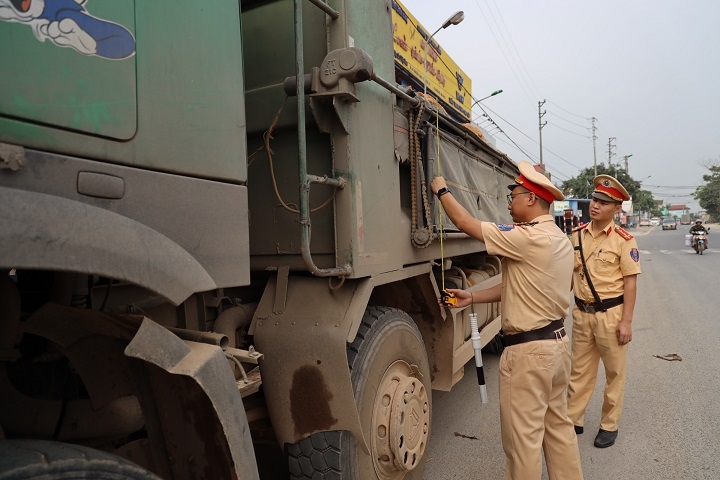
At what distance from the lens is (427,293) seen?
127 inches

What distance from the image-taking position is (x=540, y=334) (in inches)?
102

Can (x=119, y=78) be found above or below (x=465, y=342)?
above

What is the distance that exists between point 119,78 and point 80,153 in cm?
23

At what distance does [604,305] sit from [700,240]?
63.9 feet

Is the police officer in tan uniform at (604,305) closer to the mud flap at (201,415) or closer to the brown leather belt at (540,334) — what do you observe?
the brown leather belt at (540,334)

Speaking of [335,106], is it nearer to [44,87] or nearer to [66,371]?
[44,87]

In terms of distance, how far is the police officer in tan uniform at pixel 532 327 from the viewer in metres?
2.53

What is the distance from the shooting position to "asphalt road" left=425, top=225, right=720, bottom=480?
130 inches

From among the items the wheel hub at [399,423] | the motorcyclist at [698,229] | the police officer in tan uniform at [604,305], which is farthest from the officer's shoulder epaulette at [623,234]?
the motorcyclist at [698,229]

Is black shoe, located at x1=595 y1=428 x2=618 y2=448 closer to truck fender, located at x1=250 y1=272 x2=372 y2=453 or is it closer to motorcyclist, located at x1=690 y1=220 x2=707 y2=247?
truck fender, located at x1=250 y1=272 x2=372 y2=453

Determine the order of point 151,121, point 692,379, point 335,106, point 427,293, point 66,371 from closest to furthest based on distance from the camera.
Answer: point 151,121, point 66,371, point 335,106, point 427,293, point 692,379

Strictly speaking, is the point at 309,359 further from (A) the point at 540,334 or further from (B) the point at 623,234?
(B) the point at 623,234

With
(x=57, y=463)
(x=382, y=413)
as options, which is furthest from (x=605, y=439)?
(x=57, y=463)

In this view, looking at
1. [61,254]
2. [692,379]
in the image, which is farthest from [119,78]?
[692,379]
